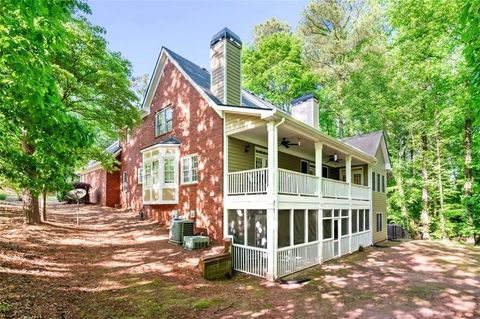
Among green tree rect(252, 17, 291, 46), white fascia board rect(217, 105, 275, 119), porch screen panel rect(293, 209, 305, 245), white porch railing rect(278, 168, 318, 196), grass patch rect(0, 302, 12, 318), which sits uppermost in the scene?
green tree rect(252, 17, 291, 46)

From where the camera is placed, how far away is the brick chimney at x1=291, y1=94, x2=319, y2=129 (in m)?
16.9

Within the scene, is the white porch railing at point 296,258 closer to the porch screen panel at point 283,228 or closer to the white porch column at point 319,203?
the white porch column at point 319,203

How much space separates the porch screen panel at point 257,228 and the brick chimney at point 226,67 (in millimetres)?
5104

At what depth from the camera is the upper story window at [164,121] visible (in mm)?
15008

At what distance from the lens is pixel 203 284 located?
823 cm

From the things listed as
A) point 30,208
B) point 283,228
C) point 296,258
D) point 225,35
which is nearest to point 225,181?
point 283,228

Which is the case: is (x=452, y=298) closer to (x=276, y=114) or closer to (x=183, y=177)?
(x=276, y=114)

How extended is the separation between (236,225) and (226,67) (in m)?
6.87

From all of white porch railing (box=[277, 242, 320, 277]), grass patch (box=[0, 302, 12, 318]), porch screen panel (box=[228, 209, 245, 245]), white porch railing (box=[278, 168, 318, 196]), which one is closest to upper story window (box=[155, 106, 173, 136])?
porch screen panel (box=[228, 209, 245, 245])

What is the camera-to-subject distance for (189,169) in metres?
13.1

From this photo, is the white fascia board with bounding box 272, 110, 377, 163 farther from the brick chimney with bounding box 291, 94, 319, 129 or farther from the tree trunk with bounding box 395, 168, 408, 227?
the tree trunk with bounding box 395, 168, 408, 227

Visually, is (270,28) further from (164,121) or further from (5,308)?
(5,308)

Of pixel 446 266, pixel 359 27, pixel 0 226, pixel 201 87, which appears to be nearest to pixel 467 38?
pixel 201 87

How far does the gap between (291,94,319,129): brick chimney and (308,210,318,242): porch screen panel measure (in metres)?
6.76
